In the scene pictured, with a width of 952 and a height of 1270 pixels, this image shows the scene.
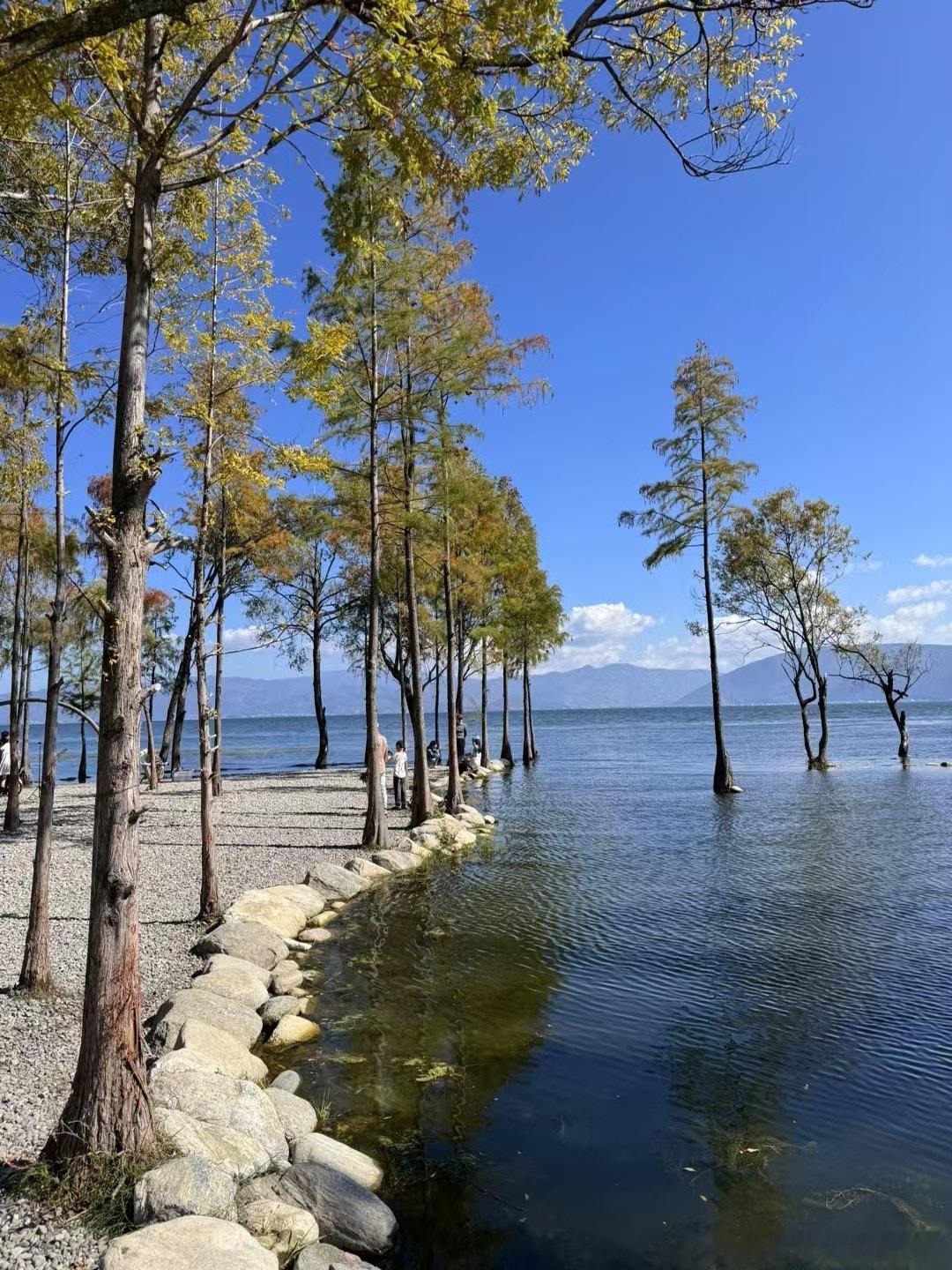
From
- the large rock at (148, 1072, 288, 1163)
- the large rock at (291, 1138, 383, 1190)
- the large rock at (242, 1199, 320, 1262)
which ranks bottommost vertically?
the large rock at (291, 1138, 383, 1190)

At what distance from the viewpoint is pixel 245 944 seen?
1088 centimetres

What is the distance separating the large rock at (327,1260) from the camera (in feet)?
15.9

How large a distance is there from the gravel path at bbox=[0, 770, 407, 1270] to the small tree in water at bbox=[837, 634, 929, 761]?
28630 millimetres

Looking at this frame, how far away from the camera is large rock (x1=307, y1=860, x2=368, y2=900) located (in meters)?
14.9

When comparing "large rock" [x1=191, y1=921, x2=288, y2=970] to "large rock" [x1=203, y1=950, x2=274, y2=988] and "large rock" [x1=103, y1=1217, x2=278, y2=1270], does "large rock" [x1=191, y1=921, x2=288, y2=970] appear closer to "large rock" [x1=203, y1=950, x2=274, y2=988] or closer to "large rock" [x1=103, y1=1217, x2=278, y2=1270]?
"large rock" [x1=203, y1=950, x2=274, y2=988]

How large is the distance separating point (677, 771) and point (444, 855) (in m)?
26.4

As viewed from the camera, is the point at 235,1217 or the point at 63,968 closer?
the point at 235,1217

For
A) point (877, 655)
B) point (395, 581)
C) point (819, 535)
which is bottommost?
point (877, 655)

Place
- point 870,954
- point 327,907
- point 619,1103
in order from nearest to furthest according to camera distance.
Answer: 1. point 619,1103
2. point 870,954
3. point 327,907

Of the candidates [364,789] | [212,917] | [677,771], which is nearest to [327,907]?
[212,917]

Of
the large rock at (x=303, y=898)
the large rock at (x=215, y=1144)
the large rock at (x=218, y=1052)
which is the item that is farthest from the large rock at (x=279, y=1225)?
the large rock at (x=303, y=898)

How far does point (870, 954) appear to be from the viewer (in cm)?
1140

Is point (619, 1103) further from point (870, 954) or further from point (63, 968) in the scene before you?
point (63, 968)

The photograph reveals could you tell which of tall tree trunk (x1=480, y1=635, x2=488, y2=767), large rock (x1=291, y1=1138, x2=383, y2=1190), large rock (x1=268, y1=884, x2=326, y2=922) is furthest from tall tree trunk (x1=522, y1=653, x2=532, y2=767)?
large rock (x1=291, y1=1138, x2=383, y2=1190)
